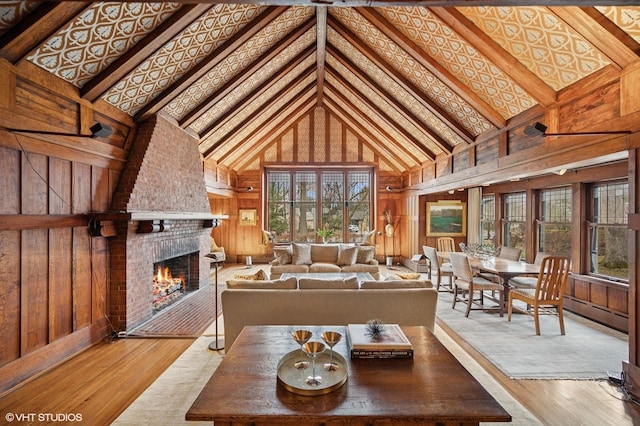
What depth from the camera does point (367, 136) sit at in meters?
8.84

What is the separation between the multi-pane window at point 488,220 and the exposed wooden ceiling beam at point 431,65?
3461 millimetres

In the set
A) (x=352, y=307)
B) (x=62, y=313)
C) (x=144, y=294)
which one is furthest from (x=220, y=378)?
(x=144, y=294)

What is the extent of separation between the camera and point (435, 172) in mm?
7156

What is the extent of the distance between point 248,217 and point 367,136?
4349 millimetres

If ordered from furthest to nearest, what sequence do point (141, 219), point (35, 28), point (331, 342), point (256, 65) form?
point (256, 65) → point (141, 219) → point (35, 28) → point (331, 342)

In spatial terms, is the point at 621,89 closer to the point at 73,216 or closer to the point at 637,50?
the point at 637,50

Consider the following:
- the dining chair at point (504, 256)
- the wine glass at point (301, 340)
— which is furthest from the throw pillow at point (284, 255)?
the wine glass at point (301, 340)

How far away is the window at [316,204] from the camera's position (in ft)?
31.9

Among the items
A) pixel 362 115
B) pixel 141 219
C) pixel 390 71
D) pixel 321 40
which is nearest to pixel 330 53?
pixel 321 40

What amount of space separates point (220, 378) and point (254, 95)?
17.1 ft

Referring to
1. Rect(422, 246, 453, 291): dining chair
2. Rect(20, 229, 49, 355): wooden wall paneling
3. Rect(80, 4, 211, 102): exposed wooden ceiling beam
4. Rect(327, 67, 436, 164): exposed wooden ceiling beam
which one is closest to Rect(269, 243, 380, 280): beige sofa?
Rect(422, 246, 453, 291): dining chair

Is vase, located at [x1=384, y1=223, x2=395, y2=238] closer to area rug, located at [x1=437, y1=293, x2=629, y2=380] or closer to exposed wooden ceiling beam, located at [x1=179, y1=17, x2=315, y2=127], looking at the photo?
area rug, located at [x1=437, y1=293, x2=629, y2=380]

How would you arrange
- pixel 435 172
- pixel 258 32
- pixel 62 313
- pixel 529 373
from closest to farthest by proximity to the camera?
pixel 529 373 < pixel 62 313 < pixel 258 32 < pixel 435 172

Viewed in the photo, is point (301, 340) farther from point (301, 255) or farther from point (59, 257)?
point (301, 255)
